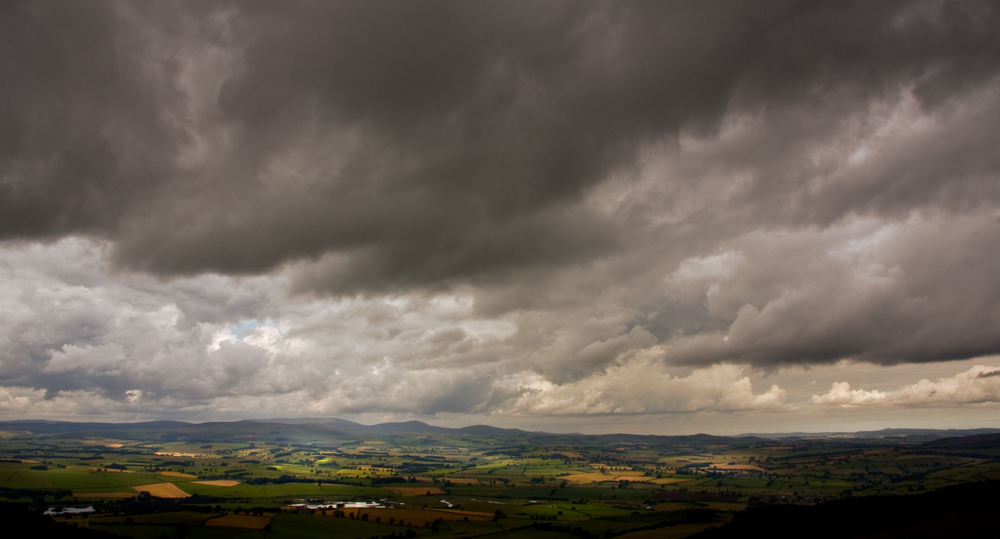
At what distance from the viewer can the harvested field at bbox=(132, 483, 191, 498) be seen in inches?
6688

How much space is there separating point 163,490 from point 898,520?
212741 millimetres

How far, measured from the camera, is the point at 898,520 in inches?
2928

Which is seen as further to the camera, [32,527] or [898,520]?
[32,527]

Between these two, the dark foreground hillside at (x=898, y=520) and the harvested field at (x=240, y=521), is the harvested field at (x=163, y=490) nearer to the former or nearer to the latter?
the harvested field at (x=240, y=521)

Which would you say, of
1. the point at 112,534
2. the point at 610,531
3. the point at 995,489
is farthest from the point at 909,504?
the point at 112,534

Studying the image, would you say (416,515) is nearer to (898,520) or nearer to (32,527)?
(32,527)

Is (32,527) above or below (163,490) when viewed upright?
above

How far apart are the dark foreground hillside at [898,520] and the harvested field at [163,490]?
16988 cm

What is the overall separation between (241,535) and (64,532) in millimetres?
27695

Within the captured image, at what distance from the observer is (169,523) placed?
106 m

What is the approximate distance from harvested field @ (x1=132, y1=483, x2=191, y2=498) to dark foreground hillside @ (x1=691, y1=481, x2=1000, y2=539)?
557ft

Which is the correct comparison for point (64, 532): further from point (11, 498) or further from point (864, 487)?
point (864, 487)

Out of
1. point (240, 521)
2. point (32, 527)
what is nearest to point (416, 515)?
point (240, 521)

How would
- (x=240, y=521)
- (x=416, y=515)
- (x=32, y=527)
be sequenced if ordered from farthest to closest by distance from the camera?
(x=416, y=515), (x=240, y=521), (x=32, y=527)
